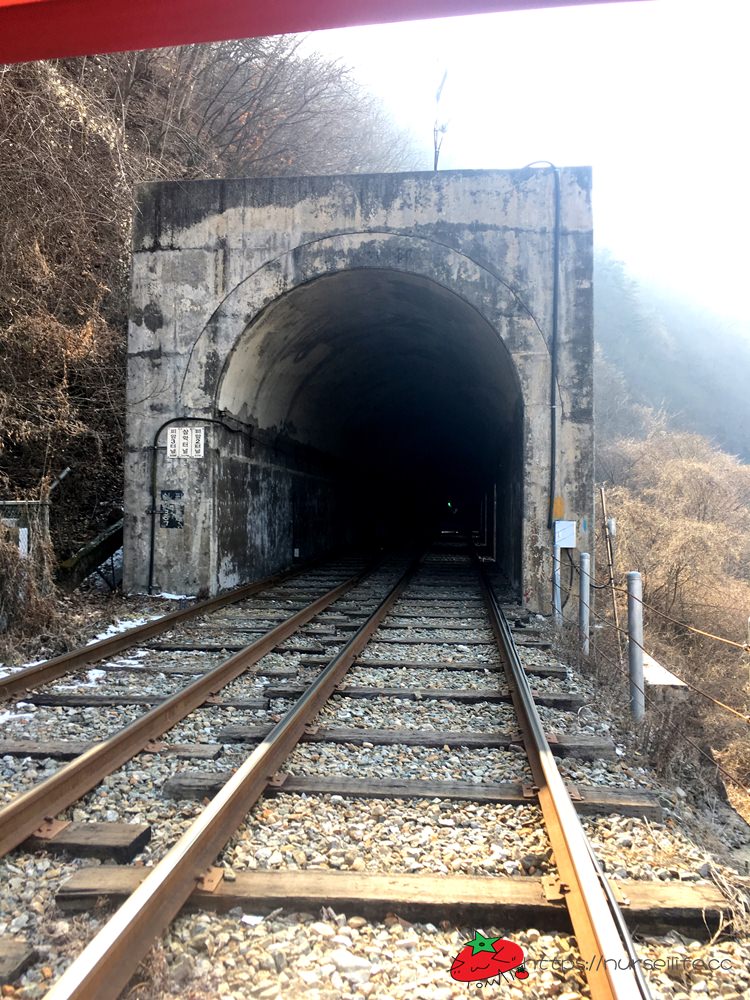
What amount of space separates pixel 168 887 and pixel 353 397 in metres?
16.4

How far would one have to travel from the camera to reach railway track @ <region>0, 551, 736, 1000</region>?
8.16 ft

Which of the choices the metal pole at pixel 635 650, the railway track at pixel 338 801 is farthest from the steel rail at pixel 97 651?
the metal pole at pixel 635 650

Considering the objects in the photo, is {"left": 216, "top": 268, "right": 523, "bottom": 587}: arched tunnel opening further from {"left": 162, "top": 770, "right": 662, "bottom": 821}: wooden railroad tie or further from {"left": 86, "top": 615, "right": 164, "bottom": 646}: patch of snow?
{"left": 162, "top": 770, "right": 662, "bottom": 821}: wooden railroad tie

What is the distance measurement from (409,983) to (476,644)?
545 centimetres

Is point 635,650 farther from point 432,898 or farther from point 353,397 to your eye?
point 353,397

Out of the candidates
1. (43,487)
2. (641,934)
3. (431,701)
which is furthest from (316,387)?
(641,934)

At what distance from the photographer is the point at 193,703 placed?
498cm

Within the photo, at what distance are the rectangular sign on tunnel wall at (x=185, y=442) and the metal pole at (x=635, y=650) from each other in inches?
262

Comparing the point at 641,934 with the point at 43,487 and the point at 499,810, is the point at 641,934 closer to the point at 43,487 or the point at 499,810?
the point at 499,810

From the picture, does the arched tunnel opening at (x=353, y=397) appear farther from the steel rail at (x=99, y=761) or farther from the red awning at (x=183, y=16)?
the red awning at (x=183, y=16)

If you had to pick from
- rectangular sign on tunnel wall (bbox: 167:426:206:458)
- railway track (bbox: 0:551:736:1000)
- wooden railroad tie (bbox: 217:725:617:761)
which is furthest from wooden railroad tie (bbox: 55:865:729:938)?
rectangular sign on tunnel wall (bbox: 167:426:206:458)

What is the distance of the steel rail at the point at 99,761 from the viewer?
3.06 meters

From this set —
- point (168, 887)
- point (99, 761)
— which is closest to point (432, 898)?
point (168, 887)

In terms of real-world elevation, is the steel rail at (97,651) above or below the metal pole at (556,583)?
below
